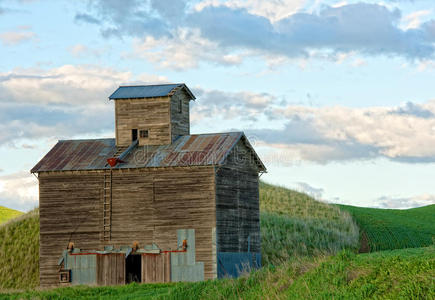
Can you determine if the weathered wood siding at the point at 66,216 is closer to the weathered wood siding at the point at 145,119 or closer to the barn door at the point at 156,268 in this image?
the barn door at the point at 156,268

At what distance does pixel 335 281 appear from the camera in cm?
1856

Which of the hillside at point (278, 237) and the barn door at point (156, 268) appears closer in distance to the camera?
the barn door at point (156, 268)

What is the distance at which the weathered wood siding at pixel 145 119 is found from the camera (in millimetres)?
40719

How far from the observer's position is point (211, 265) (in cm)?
3594

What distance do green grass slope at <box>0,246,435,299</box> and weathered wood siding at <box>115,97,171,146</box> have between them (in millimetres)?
16378

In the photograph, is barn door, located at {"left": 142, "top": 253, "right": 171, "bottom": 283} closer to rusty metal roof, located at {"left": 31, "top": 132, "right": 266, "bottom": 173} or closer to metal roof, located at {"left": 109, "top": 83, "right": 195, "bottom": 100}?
rusty metal roof, located at {"left": 31, "top": 132, "right": 266, "bottom": 173}

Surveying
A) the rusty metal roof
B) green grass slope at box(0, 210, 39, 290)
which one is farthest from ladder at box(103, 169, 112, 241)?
green grass slope at box(0, 210, 39, 290)

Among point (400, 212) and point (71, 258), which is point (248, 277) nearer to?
point (71, 258)

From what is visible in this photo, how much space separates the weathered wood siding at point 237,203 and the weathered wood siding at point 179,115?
3.91 m

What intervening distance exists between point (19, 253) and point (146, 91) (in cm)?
1757

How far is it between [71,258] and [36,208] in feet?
66.8

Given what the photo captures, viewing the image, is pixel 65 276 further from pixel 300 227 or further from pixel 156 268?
pixel 300 227

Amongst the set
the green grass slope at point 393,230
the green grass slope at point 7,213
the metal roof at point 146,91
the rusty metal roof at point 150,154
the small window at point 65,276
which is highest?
the metal roof at point 146,91

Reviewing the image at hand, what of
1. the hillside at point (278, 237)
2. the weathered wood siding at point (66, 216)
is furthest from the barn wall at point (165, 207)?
the hillside at point (278, 237)
